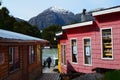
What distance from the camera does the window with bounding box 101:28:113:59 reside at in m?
18.8

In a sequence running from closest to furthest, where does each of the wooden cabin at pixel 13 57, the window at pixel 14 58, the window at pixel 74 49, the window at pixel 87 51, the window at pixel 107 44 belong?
the wooden cabin at pixel 13 57
the window at pixel 14 58
the window at pixel 107 44
the window at pixel 87 51
the window at pixel 74 49

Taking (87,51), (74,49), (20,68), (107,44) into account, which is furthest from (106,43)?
(20,68)

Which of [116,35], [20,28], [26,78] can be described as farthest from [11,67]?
[20,28]

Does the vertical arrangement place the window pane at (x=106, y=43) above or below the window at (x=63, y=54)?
above

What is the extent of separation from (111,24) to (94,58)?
2833 millimetres

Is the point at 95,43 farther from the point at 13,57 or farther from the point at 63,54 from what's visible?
the point at 63,54

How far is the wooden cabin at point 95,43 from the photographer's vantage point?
1841 centimetres

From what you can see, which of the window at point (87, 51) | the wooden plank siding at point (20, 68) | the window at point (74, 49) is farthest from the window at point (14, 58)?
the window at point (74, 49)

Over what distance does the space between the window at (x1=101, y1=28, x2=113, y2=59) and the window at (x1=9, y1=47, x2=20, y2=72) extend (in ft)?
16.1

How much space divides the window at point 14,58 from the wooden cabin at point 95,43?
182 inches

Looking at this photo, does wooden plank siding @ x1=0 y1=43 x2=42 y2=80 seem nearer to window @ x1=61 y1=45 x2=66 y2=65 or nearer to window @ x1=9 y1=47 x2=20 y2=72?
window @ x1=9 y1=47 x2=20 y2=72

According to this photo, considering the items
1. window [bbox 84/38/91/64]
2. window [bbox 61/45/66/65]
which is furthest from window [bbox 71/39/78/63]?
window [bbox 61/45/66/65]

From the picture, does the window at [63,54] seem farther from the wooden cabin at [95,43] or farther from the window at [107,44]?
the window at [107,44]

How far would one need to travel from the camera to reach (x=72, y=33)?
2355cm
